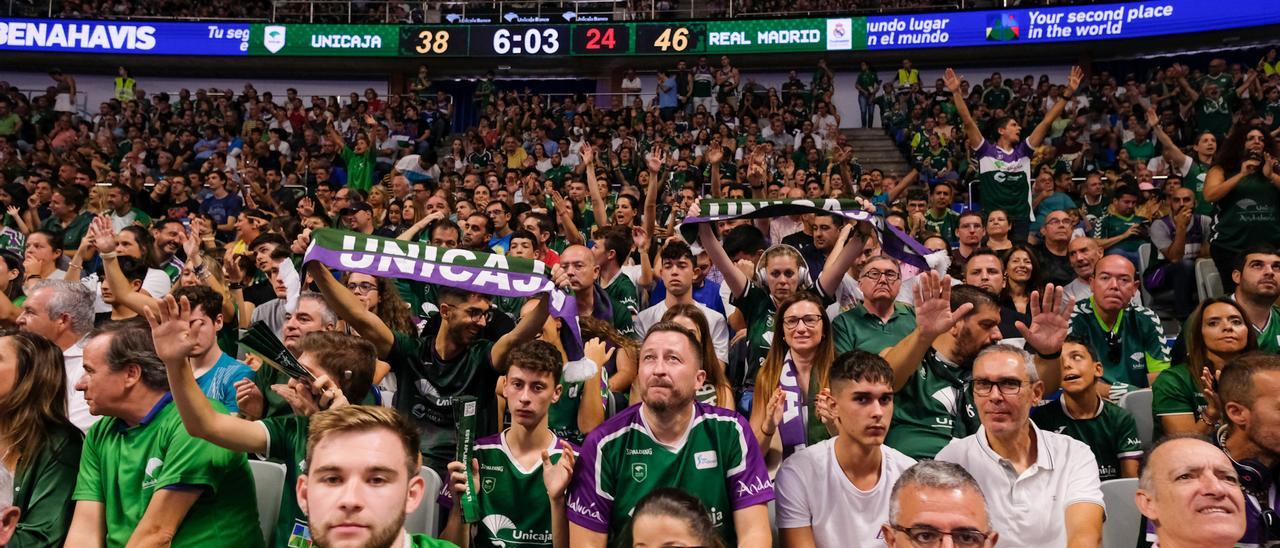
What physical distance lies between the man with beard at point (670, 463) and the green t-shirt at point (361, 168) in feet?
36.5

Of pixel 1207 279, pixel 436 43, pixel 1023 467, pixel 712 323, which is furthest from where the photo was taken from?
pixel 436 43

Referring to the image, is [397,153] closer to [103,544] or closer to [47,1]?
[47,1]

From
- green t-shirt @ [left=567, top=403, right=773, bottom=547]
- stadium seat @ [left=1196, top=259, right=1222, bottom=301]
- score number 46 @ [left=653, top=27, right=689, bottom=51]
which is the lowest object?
green t-shirt @ [left=567, top=403, right=773, bottom=547]

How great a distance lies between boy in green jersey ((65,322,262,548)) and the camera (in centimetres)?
339

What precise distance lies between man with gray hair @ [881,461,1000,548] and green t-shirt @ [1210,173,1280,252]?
5.99 metres

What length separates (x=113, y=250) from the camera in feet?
19.5

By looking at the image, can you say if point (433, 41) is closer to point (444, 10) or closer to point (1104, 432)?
point (444, 10)

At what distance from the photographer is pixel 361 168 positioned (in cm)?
1429

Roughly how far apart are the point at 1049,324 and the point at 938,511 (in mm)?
1589

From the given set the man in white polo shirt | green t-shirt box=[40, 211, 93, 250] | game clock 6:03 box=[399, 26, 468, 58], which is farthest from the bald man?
game clock 6:03 box=[399, 26, 468, 58]

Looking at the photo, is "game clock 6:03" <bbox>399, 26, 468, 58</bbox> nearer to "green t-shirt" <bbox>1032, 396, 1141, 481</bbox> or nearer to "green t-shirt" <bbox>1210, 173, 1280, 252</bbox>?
"green t-shirt" <bbox>1210, 173, 1280, 252</bbox>

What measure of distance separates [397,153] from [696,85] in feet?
18.9

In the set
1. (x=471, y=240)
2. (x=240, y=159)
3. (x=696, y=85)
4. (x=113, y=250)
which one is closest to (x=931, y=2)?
(x=696, y=85)

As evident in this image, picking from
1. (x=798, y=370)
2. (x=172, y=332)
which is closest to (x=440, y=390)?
(x=172, y=332)
